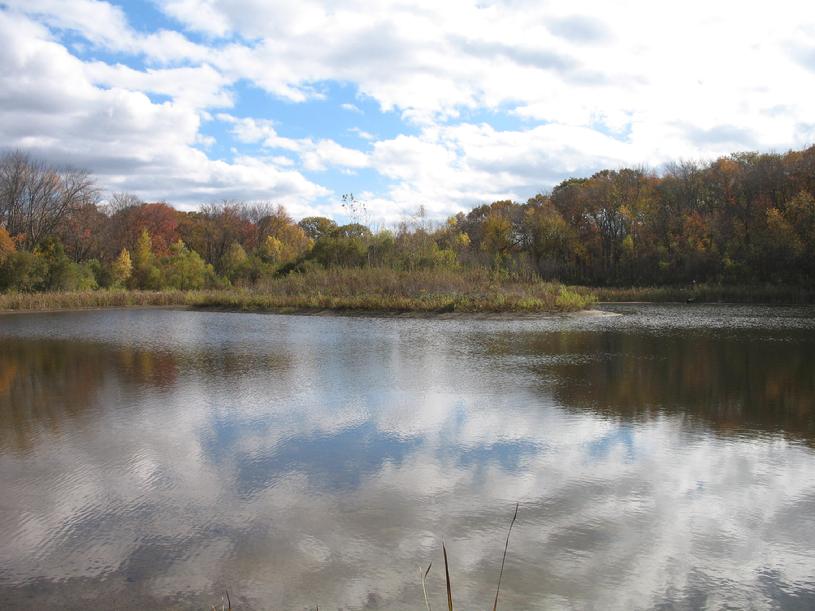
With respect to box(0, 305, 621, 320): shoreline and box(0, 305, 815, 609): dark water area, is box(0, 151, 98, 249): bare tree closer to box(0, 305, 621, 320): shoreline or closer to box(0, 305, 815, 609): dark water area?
box(0, 305, 621, 320): shoreline

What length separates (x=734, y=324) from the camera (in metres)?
18.9

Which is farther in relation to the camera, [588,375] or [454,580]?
[588,375]

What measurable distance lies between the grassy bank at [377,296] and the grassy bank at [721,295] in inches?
229

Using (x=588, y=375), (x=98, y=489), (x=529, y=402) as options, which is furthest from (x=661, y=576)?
(x=588, y=375)

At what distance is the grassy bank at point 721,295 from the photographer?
30.0m

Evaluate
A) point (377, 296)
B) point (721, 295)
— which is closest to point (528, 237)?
point (721, 295)

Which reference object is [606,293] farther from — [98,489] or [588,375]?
[98,489]

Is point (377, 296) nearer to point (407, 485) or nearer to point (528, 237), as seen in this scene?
point (407, 485)

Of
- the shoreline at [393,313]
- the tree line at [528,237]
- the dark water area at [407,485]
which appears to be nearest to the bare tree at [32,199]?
the tree line at [528,237]

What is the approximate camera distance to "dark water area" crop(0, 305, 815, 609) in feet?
11.2

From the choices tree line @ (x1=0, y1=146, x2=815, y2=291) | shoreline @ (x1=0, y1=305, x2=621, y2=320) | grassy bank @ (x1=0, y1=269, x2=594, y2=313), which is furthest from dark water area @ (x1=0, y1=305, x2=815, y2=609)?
tree line @ (x1=0, y1=146, x2=815, y2=291)

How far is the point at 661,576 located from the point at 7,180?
5238 cm

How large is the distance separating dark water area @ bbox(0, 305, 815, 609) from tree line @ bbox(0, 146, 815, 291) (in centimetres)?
1845

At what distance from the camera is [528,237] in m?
55.1
